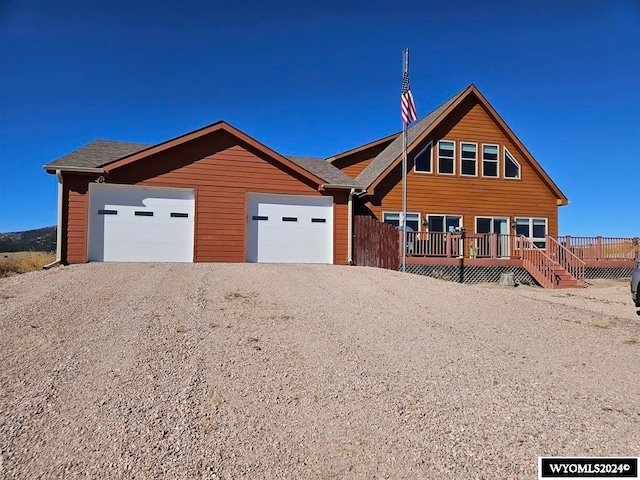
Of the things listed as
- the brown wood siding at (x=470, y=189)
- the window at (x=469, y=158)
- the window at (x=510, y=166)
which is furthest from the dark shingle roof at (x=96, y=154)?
the window at (x=510, y=166)

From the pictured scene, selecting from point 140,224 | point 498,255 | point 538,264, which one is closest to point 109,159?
point 140,224

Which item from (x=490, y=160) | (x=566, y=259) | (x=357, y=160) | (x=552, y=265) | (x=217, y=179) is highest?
(x=357, y=160)

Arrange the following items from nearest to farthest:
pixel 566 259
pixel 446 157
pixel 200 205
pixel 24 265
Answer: pixel 200 205
pixel 24 265
pixel 566 259
pixel 446 157

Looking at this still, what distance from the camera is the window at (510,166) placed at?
18.8m

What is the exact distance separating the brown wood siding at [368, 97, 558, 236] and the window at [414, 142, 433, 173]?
198 mm

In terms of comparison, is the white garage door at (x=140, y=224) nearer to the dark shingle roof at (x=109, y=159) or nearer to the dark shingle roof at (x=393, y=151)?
the dark shingle roof at (x=109, y=159)

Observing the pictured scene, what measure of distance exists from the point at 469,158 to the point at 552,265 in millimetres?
6145

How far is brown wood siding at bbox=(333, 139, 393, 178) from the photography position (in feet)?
66.6

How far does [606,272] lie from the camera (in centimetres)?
1734

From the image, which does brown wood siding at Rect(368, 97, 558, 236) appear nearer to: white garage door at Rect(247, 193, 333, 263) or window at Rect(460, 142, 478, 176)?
window at Rect(460, 142, 478, 176)

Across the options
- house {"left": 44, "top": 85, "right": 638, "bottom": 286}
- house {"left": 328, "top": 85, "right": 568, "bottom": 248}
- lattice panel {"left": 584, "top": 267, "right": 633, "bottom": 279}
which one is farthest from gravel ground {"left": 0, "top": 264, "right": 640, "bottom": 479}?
lattice panel {"left": 584, "top": 267, "right": 633, "bottom": 279}

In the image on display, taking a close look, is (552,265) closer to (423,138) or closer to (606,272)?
(606,272)

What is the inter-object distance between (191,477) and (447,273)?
43.0ft

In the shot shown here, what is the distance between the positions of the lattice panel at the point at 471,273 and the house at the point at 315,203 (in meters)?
0.05
